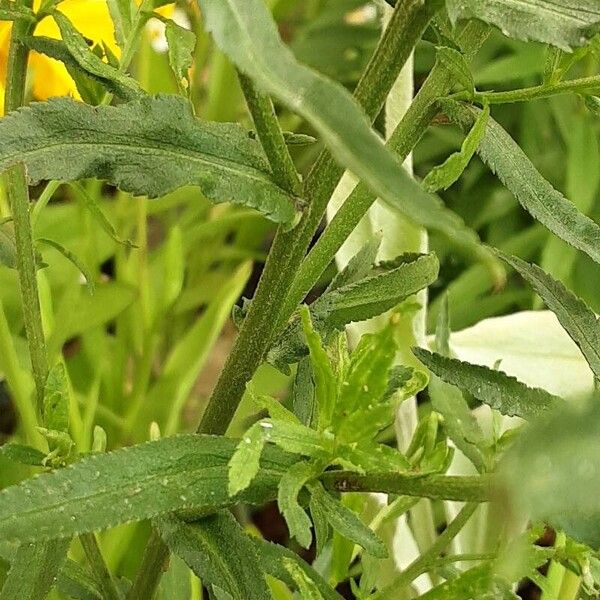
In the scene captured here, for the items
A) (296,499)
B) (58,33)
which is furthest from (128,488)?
(58,33)

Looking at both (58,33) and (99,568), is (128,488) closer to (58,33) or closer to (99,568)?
(99,568)

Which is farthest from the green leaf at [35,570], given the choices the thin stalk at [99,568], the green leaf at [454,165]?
the green leaf at [454,165]

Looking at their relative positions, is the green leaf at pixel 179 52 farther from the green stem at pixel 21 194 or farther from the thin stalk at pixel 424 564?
the thin stalk at pixel 424 564

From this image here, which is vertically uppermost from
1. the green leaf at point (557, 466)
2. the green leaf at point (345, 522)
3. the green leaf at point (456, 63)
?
the green leaf at point (456, 63)

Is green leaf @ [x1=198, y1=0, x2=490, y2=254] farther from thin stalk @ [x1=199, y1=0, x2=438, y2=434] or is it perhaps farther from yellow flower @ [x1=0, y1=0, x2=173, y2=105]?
yellow flower @ [x1=0, y1=0, x2=173, y2=105]

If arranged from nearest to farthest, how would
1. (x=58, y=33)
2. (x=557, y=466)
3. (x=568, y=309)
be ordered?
(x=557, y=466), (x=568, y=309), (x=58, y=33)

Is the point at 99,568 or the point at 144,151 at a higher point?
the point at 144,151

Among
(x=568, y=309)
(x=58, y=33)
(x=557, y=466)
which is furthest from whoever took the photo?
(x=58, y=33)
